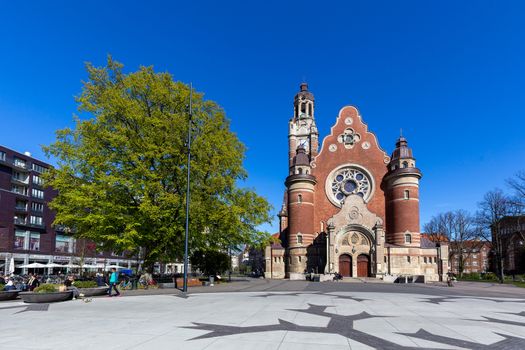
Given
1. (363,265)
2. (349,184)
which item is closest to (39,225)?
(349,184)

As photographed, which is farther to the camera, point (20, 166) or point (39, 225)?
point (39, 225)

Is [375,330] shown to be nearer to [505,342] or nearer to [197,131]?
[505,342]

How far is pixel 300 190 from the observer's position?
57.2 metres

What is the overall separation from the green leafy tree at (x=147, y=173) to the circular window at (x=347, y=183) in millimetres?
29821

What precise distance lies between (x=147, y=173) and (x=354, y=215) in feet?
110

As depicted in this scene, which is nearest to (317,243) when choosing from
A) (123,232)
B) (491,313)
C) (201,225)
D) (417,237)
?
(417,237)

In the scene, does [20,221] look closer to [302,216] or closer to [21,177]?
[21,177]

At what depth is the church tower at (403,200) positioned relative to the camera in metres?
52.7

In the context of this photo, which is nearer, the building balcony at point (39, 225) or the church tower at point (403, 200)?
the church tower at point (403, 200)

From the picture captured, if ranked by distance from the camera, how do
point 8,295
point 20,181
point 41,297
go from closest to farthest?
point 41,297
point 8,295
point 20,181

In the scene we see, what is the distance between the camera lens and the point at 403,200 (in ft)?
176

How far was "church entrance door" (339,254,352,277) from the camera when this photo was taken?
51312mm

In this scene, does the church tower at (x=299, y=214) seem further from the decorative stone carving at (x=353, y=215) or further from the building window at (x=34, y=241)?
the building window at (x=34, y=241)

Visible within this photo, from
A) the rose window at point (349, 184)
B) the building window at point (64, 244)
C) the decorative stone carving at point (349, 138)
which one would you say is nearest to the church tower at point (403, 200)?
the rose window at point (349, 184)
